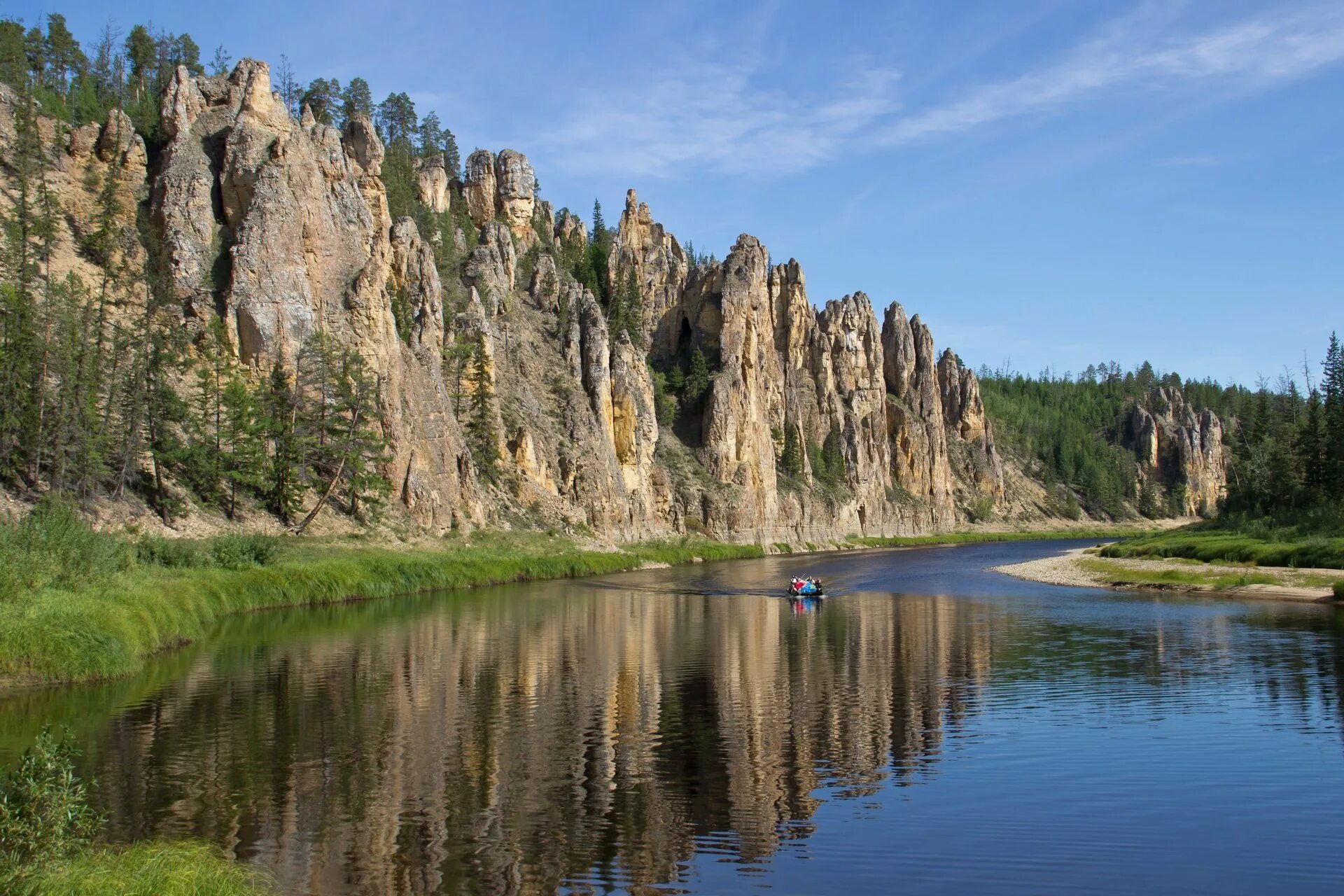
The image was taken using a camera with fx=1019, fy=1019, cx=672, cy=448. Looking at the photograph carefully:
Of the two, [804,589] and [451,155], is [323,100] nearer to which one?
[451,155]

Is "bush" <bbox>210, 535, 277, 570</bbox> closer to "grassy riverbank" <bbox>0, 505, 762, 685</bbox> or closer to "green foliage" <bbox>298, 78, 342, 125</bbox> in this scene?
"grassy riverbank" <bbox>0, 505, 762, 685</bbox>

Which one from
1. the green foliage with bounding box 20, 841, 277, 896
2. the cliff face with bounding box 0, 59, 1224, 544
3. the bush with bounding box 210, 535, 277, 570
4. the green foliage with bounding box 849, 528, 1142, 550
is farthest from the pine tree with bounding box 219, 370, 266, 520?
the green foliage with bounding box 849, 528, 1142, 550

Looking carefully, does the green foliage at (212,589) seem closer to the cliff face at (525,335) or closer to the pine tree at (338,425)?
the pine tree at (338,425)

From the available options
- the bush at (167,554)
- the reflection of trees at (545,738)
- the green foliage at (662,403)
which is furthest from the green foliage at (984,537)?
the bush at (167,554)

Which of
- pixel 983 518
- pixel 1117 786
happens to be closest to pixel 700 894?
pixel 1117 786

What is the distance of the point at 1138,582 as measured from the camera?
216ft

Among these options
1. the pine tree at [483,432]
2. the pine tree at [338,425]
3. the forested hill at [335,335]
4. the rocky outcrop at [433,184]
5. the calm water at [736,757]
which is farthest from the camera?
the rocky outcrop at [433,184]

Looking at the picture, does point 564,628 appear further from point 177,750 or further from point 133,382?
point 133,382

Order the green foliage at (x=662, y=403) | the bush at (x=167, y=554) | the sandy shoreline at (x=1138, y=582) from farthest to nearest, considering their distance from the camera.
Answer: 1. the green foliage at (x=662, y=403)
2. the sandy shoreline at (x=1138, y=582)
3. the bush at (x=167, y=554)

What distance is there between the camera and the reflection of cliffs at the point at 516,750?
15.9 m

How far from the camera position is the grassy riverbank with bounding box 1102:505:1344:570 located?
6275 centimetres

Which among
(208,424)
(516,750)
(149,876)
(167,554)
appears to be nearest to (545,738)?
(516,750)

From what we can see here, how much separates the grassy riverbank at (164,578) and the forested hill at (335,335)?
7.55 meters

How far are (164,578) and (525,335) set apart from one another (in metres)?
72.3
